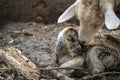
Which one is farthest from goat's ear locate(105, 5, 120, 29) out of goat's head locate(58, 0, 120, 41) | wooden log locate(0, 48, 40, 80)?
wooden log locate(0, 48, 40, 80)

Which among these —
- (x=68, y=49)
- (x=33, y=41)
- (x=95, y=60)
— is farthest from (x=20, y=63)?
(x=33, y=41)

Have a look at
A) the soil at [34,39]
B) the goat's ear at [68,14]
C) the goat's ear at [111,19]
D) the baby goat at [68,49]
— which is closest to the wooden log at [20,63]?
the soil at [34,39]

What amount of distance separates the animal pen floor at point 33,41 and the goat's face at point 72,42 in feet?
0.75

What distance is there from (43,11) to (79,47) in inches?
59.7

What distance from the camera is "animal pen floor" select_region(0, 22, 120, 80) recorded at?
15.2ft

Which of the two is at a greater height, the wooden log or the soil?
the soil

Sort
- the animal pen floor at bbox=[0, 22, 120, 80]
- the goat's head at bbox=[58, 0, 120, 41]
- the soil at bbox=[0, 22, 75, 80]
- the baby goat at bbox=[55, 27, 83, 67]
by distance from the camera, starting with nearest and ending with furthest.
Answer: the goat's head at bbox=[58, 0, 120, 41] < the baby goat at bbox=[55, 27, 83, 67] < the animal pen floor at bbox=[0, 22, 120, 80] < the soil at bbox=[0, 22, 75, 80]

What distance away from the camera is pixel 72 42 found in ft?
15.1

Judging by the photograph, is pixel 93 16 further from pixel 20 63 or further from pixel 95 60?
pixel 20 63

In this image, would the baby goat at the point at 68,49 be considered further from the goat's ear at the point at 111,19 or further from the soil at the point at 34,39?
the goat's ear at the point at 111,19

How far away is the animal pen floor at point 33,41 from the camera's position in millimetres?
4641

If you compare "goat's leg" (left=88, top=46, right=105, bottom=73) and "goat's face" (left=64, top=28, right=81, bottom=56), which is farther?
"goat's face" (left=64, top=28, right=81, bottom=56)

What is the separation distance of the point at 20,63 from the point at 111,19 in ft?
2.96

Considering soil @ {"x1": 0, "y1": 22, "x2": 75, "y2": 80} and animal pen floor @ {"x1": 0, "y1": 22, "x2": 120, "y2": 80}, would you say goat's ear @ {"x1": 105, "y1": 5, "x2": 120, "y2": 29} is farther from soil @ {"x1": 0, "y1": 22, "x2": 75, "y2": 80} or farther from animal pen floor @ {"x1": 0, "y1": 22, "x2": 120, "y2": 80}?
soil @ {"x1": 0, "y1": 22, "x2": 75, "y2": 80}
